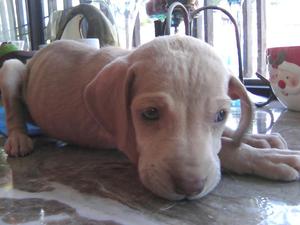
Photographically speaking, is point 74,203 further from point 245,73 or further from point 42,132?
point 245,73

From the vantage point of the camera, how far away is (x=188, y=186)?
23.5 inches

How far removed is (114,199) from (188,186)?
0.13m

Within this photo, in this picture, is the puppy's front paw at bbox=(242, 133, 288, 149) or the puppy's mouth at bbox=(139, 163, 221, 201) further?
the puppy's front paw at bbox=(242, 133, 288, 149)

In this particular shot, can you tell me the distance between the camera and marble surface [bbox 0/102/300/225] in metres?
0.59

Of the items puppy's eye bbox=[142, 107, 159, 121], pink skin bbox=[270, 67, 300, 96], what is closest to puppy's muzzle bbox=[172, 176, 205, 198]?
puppy's eye bbox=[142, 107, 159, 121]

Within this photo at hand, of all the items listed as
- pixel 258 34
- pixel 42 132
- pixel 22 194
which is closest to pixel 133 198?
pixel 22 194

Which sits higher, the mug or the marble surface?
the mug

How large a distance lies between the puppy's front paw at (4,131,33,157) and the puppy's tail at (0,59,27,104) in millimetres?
151

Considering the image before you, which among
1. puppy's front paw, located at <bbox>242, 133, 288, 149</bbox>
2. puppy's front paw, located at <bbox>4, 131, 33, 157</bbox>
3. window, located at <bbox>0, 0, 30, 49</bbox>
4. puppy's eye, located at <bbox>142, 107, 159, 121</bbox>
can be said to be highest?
window, located at <bbox>0, 0, 30, 49</bbox>

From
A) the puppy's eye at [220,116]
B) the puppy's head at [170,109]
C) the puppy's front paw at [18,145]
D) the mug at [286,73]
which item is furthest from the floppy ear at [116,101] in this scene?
the mug at [286,73]

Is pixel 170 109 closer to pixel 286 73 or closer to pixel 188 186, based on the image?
pixel 188 186

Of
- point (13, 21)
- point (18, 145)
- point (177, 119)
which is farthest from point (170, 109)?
point (13, 21)

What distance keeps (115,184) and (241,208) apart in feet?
0.72

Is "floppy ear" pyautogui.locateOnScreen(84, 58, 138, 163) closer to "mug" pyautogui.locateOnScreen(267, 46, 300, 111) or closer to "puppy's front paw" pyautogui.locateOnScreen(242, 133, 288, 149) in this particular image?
"puppy's front paw" pyautogui.locateOnScreen(242, 133, 288, 149)
